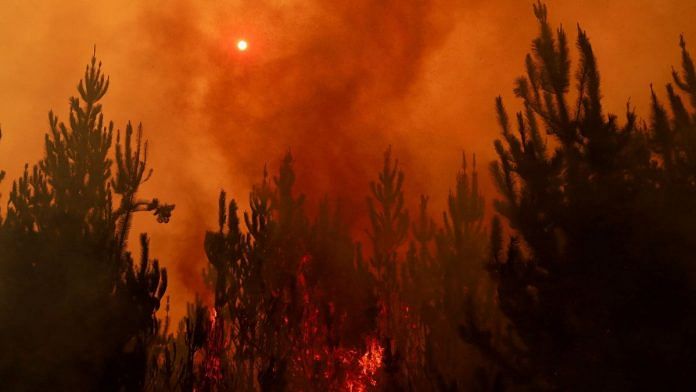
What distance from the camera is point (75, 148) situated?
26.8 ft

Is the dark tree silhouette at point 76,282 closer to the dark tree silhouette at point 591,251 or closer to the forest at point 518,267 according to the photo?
the forest at point 518,267

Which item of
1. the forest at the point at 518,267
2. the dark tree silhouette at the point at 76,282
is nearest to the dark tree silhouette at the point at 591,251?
the forest at the point at 518,267

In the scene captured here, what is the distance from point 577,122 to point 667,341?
6.82 feet

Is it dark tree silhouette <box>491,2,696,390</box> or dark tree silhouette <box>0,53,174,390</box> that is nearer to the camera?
dark tree silhouette <box>491,2,696,390</box>

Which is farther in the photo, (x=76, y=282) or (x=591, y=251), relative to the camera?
(x=76, y=282)

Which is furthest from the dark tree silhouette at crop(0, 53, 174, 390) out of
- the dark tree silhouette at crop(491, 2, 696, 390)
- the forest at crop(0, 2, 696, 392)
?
the dark tree silhouette at crop(491, 2, 696, 390)

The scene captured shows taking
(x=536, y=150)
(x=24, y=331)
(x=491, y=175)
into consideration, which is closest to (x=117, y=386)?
(x=24, y=331)

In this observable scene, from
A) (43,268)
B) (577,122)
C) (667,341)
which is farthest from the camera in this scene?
→ (43,268)

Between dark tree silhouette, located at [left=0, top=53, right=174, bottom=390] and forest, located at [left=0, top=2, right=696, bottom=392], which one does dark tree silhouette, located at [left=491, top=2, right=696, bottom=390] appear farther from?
dark tree silhouette, located at [left=0, top=53, right=174, bottom=390]

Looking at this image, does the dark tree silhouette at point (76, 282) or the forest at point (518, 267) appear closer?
the forest at point (518, 267)

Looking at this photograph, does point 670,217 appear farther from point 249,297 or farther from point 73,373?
point 249,297

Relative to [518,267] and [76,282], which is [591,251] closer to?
[518,267]

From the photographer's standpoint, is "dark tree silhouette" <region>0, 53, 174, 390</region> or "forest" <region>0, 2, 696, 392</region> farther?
"dark tree silhouette" <region>0, 53, 174, 390</region>

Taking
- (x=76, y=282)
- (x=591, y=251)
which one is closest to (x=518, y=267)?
(x=591, y=251)
